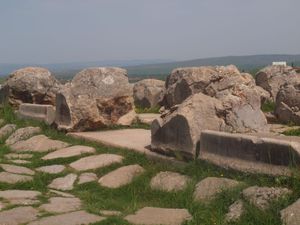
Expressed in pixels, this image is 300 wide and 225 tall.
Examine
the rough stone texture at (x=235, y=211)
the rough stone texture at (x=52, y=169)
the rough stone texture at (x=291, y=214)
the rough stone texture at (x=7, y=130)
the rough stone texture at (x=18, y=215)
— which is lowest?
the rough stone texture at (x=7, y=130)

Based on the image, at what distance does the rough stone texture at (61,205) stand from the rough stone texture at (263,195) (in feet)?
6.15

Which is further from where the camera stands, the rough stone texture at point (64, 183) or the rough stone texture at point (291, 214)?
the rough stone texture at point (64, 183)

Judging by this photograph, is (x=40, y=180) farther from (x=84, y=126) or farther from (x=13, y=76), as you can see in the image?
(x=13, y=76)

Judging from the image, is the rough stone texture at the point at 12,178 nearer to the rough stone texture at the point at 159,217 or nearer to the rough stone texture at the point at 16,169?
the rough stone texture at the point at 16,169

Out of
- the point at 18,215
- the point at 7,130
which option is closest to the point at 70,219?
the point at 18,215

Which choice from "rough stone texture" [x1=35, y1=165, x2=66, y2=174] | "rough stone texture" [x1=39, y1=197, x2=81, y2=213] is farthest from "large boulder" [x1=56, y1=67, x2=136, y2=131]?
"rough stone texture" [x1=39, y1=197, x2=81, y2=213]

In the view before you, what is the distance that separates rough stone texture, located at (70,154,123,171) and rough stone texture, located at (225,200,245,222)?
111 inches

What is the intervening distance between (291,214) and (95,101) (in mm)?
6294

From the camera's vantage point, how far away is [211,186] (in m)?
6.44

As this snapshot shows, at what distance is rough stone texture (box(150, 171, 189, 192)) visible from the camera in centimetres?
682

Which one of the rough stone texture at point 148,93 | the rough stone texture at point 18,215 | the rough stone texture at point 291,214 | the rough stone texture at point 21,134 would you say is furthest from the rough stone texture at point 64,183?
the rough stone texture at point 148,93

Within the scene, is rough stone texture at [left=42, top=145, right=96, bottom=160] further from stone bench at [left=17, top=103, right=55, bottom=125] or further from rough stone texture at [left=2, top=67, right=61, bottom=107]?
rough stone texture at [left=2, top=67, right=61, bottom=107]

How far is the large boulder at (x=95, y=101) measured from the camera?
10.7m

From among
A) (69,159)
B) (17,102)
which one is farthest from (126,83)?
(17,102)
